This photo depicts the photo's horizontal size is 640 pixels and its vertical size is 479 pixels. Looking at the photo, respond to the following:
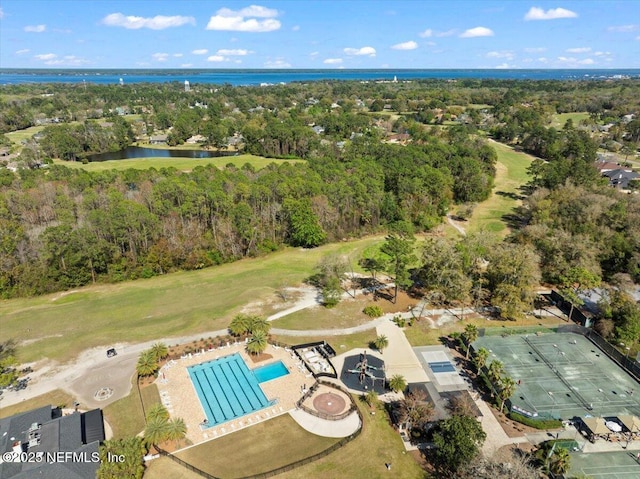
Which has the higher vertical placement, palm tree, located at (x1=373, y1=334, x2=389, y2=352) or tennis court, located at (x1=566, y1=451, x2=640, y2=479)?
palm tree, located at (x1=373, y1=334, x2=389, y2=352)

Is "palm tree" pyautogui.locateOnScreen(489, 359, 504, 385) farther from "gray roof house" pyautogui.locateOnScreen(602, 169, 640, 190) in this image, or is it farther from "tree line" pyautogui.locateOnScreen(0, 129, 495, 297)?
"gray roof house" pyautogui.locateOnScreen(602, 169, 640, 190)

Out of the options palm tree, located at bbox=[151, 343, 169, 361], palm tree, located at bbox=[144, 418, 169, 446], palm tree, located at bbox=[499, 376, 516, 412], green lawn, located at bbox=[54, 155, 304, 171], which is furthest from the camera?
green lawn, located at bbox=[54, 155, 304, 171]

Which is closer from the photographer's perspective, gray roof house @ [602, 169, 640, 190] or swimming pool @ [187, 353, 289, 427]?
swimming pool @ [187, 353, 289, 427]

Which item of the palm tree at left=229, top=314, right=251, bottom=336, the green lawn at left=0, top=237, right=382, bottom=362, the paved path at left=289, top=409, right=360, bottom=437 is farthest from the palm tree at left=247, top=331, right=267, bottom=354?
the paved path at left=289, top=409, right=360, bottom=437

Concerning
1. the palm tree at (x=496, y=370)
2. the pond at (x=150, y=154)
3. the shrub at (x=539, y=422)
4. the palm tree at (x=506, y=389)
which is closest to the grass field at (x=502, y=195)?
the palm tree at (x=496, y=370)

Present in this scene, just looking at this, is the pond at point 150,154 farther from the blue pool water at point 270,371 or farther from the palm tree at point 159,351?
the blue pool water at point 270,371

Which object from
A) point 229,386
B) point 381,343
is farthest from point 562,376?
point 229,386

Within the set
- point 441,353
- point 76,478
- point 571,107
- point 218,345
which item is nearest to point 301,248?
point 218,345
